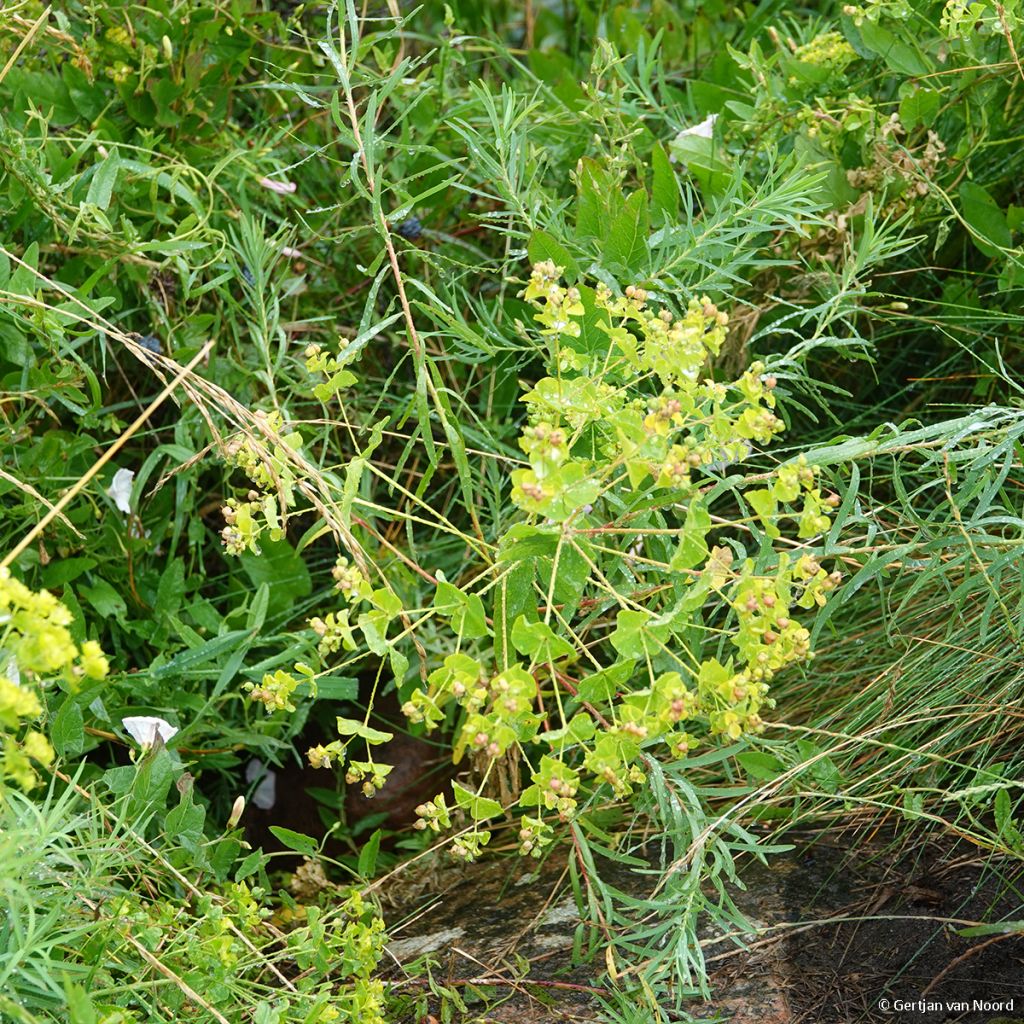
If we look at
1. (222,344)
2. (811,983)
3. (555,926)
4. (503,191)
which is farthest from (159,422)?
(811,983)

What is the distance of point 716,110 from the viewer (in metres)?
1.95

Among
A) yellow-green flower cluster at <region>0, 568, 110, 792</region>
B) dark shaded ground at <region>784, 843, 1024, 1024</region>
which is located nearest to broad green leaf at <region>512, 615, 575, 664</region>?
yellow-green flower cluster at <region>0, 568, 110, 792</region>

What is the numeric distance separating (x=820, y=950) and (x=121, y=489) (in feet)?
3.70

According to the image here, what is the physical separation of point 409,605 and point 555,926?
1.68 ft

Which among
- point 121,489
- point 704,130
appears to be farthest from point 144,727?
point 704,130

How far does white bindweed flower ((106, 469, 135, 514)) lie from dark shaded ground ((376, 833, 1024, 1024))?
713 mm

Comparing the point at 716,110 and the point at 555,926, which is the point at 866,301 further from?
the point at 555,926

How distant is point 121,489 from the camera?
1.66 meters

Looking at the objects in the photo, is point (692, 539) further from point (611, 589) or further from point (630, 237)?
point (630, 237)

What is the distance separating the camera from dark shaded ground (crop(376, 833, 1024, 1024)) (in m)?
1.26

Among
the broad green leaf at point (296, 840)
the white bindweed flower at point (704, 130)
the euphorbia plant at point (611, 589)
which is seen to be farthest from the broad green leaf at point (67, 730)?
the white bindweed flower at point (704, 130)

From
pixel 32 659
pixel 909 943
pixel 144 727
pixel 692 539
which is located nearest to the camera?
pixel 32 659

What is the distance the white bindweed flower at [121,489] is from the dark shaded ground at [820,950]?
713 mm

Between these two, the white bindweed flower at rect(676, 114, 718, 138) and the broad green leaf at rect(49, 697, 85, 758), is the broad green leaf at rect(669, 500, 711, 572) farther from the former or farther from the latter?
the white bindweed flower at rect(676, 114, 718, 138)
